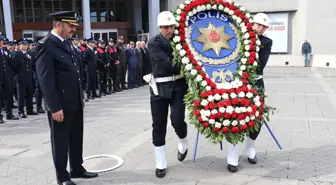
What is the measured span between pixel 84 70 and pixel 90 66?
23cm

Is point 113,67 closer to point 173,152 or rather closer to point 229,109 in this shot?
point 173,152

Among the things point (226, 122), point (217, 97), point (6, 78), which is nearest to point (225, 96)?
point (217, 97)

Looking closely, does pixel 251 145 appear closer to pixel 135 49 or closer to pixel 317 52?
pixel 135 49

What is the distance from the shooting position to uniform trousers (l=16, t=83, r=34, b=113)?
8547 millimetres

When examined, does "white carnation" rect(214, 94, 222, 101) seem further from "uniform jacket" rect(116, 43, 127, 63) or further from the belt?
"uniform jacket" rect(116, 43, 127, 63)

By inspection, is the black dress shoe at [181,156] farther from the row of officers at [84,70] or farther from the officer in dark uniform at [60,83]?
the row of officers at [84,70]

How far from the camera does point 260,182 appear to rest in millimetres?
4152

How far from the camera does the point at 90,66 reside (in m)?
11.0

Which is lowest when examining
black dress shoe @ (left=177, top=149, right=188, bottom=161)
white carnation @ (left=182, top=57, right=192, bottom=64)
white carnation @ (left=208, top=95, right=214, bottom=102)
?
black dress shoe @ (left=177, top=149, right=188, bottom=161)

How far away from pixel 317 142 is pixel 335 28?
18895 mm

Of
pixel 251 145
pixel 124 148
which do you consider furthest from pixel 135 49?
pixel 251 145

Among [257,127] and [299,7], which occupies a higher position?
[299,7]

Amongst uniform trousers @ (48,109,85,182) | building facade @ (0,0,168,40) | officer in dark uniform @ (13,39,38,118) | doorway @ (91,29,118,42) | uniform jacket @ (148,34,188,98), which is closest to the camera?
uniform trousers @ (48,109,85,182)

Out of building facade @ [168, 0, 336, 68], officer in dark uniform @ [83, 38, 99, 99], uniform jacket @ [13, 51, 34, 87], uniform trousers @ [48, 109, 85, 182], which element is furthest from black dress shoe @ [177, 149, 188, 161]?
building facade @ [168, 0, 336, 68]
